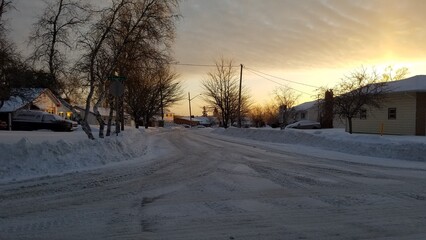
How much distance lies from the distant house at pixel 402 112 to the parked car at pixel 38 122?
27816 millimetres

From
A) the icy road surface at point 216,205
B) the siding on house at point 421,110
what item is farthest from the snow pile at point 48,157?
the siding on house at point 421,110

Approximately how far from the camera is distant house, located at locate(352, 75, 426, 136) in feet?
109

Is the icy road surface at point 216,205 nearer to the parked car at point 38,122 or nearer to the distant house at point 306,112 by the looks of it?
the parked car at point 38,122

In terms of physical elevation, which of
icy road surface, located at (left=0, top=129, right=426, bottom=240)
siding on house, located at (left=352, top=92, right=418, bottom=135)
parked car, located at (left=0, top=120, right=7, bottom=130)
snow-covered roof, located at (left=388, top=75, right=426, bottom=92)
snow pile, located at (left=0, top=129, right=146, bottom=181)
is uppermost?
snow-covered roof, located at (left=388, top=75, right=426, bottom=92)

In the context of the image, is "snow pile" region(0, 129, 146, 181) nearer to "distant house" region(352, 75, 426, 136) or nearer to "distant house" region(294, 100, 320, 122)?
"distant house" region(352, 75, 426, 136)

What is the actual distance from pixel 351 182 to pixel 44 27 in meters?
14.9

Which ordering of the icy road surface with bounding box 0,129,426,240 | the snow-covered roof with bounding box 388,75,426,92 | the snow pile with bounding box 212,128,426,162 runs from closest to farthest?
the icy road surface with bounding box 0,129,426,240
the snow pile with bounding box 212,128,426,162
the snow-covered roof with bounding box 388,75,426,92

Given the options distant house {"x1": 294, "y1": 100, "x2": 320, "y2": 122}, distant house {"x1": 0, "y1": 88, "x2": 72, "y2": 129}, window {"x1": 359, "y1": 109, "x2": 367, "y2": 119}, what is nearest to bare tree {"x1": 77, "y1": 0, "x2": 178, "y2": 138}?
distant house {"x1": 0, "y1": 88, "x2": 72, "y2": 129}

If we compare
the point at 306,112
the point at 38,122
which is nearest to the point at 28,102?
the point at 38,122

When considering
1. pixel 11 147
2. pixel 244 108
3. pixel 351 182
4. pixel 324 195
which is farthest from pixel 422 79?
pixel 244 108

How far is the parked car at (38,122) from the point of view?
144 feet

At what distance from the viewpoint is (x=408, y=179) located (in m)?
12.6

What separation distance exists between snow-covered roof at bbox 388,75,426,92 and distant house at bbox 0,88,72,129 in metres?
24.3

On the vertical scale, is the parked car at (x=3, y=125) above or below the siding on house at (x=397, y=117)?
below
